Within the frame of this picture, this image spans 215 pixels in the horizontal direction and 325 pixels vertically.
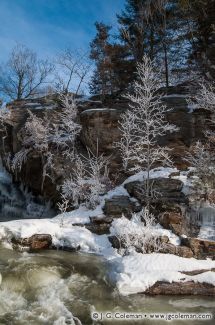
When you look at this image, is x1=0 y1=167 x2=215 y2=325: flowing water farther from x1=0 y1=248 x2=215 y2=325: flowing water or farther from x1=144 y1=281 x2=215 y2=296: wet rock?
x1=144 y1=281 x2=215 y2=296: wet rock

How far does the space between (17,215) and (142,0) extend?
19875 mm

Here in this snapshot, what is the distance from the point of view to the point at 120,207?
626 inches

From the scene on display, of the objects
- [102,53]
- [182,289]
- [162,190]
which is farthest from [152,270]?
[102,53]

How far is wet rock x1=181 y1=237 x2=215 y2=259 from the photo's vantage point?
41.0 feet

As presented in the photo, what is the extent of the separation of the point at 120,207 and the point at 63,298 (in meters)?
7.30

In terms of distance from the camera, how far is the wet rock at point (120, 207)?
15583mm

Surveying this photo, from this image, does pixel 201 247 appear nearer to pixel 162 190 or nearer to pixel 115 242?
pixel 115 242

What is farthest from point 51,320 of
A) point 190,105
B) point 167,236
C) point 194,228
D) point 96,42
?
point 96,42

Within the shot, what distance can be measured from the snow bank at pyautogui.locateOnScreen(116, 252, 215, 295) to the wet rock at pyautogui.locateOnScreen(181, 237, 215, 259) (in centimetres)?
65

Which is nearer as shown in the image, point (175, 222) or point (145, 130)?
point (175, 222)

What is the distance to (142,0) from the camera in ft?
96.4

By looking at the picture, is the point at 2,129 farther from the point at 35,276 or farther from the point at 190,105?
the point at 35,276

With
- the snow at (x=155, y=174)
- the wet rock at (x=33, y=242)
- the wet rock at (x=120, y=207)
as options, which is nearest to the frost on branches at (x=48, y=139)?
the snow at (x=155, y=174)

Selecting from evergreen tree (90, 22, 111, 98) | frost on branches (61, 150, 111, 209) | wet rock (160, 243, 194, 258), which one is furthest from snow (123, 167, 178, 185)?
evergreen tree (90, 22, 111, 98)
